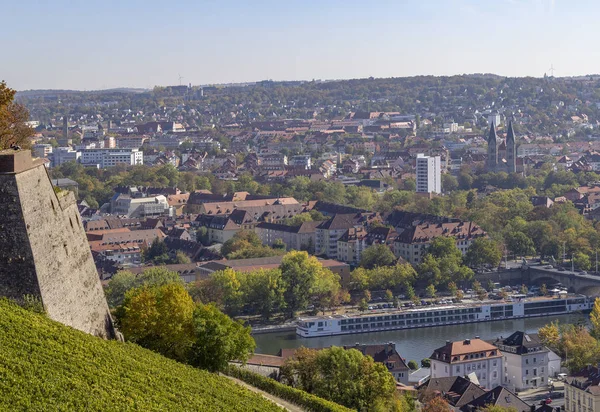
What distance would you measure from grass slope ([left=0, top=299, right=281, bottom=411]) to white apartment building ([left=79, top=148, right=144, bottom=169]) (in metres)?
63.1

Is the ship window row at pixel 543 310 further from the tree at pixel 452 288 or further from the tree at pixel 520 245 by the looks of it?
the tree at pixel 520 245

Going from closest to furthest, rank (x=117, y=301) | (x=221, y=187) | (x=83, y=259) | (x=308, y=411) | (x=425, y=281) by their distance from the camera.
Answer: (x=83, y=259), (x=308, y=411), (x=117, y=301), (x=425, y=281), (x=221, y=187)

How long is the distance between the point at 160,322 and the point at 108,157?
206ft

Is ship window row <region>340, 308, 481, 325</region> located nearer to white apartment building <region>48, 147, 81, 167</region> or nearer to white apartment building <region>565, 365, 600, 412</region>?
white apartment building <region>565, 365, 600, 412</region>

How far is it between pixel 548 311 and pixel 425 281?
13.4 ft

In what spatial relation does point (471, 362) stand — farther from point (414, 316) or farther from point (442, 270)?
point (442, 270)

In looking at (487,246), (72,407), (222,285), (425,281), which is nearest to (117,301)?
(222,285)

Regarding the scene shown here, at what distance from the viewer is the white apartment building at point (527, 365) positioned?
2403 cm

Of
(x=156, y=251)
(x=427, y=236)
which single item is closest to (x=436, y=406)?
(x=427, y=236)

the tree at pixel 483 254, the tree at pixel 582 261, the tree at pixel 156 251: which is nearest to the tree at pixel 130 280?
the tree at pixel 156 251

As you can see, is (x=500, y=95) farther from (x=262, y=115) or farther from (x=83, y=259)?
(x=83, y=259)

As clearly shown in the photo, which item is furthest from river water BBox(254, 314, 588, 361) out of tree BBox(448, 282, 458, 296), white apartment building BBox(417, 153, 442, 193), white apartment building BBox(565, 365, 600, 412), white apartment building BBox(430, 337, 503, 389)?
white apartment building BBox(417, 153, 442, 193)

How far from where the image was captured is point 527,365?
954 inches

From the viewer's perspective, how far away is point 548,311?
109 feet
